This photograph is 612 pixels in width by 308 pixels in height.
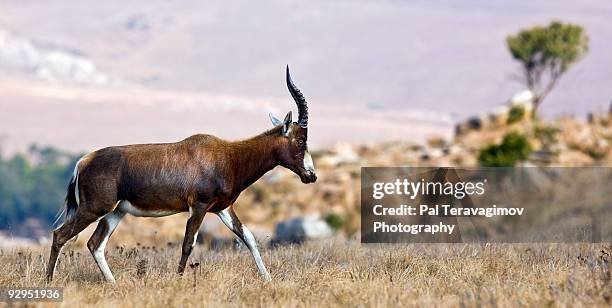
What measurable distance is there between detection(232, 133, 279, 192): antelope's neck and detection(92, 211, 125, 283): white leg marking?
62.7 inches

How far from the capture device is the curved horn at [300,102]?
43.0 feet

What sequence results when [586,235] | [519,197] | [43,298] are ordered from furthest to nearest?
[519,197] < [586,235] < [43,298]

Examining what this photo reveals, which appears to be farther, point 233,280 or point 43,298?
Result: point 233,280

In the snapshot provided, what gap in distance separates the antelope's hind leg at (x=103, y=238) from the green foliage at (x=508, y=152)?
5824cm

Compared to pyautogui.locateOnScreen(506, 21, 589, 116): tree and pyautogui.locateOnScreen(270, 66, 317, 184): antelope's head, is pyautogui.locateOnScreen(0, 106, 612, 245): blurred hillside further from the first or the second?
pyautogui.locateOnScreen(270, 66, 317, 184): antelope's head

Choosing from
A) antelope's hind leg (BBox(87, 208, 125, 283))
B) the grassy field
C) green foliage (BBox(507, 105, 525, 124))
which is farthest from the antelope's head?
green foliage (BBox(507, 105, 525, 124))

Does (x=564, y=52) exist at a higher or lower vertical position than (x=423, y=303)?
higher

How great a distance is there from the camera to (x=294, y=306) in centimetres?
1066

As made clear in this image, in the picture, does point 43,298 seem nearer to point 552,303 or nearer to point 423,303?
point 423,303

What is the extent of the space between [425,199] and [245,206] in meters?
64.6

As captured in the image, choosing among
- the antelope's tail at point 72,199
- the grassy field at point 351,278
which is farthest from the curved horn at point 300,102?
the antelope's tail at point 72,199

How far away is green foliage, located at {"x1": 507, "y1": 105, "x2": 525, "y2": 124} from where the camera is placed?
260 ft

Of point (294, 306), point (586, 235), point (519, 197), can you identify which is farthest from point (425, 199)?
point (519, 197)

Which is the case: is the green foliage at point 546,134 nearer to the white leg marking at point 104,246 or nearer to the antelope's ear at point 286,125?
the antelope's ear at point 286,125
